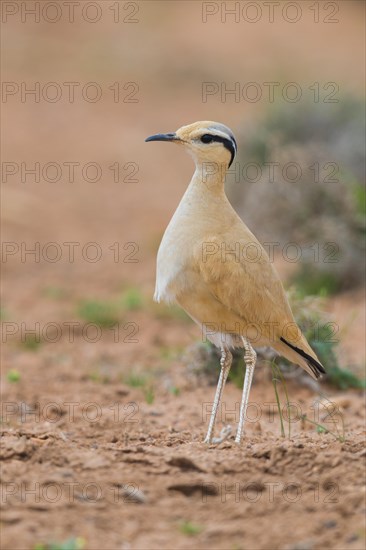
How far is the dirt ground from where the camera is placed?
382 centimetres

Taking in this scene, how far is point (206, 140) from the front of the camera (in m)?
5.47

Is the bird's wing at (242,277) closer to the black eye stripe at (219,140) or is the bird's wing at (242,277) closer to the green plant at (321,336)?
the black eye stripe at (219,140)

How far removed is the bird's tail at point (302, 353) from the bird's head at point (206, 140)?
1.13 meters

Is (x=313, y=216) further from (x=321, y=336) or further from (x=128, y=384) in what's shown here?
(x=128, y=384)

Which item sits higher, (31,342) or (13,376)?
(31,342)

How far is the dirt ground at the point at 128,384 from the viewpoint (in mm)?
3822

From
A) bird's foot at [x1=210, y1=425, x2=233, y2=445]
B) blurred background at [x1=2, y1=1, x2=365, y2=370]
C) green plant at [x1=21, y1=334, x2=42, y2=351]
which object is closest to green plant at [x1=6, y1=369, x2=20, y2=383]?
green plant at [x1=21, y1=334, x2=42, y2=351]

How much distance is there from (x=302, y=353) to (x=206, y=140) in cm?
135

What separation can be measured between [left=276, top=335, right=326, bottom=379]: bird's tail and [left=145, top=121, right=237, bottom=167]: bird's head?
1.13m

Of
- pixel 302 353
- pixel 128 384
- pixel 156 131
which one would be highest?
pixel 156 131

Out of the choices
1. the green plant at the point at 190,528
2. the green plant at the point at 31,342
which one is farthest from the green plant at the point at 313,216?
the green plant at the point at 190,528

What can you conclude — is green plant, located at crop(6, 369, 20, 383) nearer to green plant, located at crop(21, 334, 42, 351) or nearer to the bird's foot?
green plant, located at crop(21, 334, 42, 351)

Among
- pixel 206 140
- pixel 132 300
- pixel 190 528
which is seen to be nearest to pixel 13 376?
pixel 206 140

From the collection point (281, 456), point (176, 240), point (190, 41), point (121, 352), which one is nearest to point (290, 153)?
point (121, 352)
